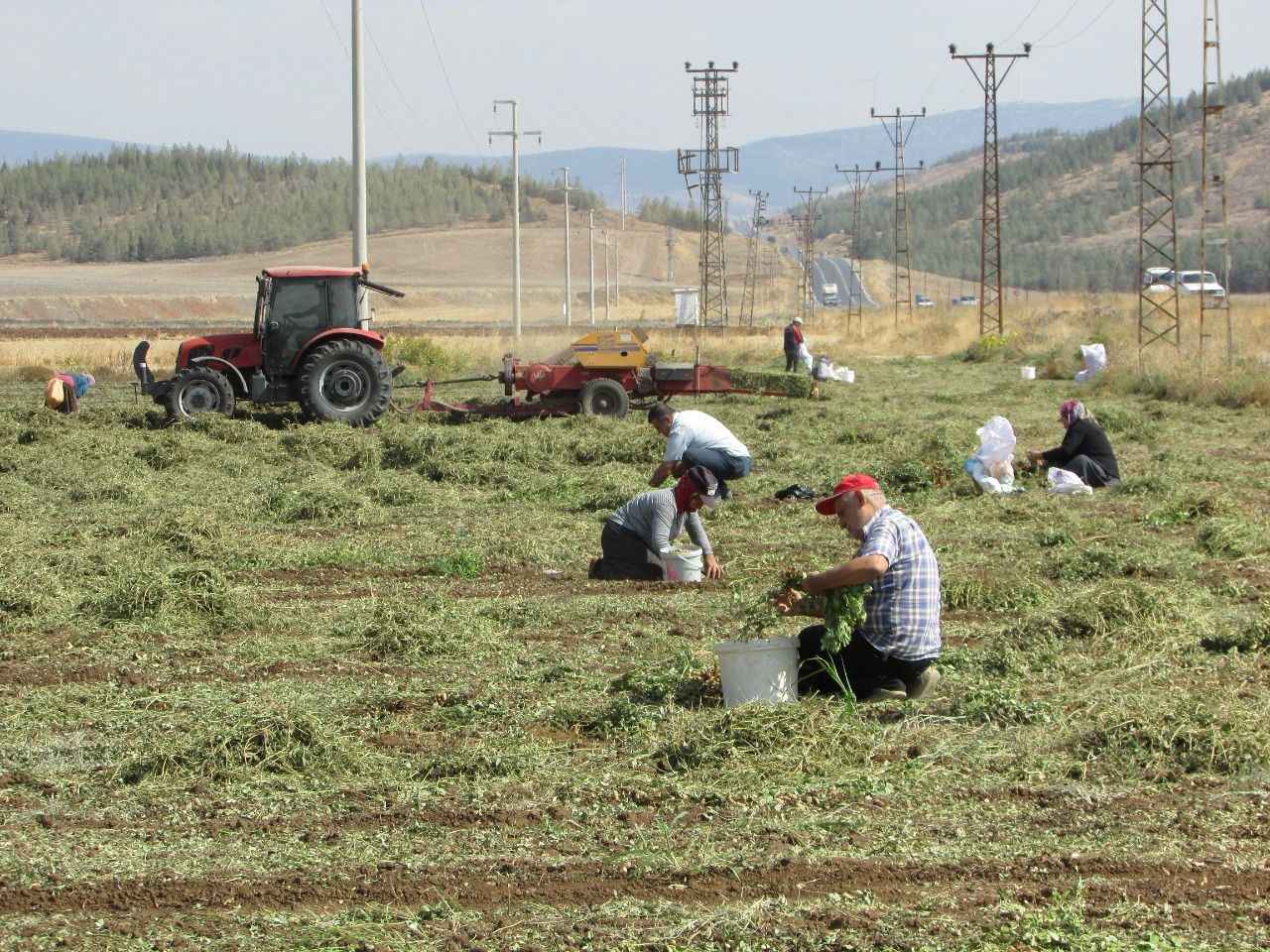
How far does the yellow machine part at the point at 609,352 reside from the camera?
73.3ft

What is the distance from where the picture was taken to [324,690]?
822 cm

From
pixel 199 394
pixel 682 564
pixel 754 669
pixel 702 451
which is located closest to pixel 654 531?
pixel 682 564

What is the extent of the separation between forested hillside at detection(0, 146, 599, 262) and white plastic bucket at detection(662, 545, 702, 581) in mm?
125027

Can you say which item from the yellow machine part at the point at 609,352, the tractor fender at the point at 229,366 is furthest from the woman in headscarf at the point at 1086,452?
the tractor fender at the point at 229,366

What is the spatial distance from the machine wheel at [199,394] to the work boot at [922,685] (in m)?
14.5

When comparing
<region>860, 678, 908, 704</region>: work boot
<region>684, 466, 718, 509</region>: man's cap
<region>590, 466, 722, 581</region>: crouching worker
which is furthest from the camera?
<region>590, 466, 722, 581</region>: crouching worker

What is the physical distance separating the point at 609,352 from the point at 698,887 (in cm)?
1718

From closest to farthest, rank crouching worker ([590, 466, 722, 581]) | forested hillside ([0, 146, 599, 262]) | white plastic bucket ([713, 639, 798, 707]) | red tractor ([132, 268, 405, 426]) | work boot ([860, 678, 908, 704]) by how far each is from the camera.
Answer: white plastic bucket ([713, 639, 798, 707]), work boot ([860, 678, 908, 704]), crouching worker ([590, 466, 722, 581]), red tractor ([132, 268, 405, 426]), forested hillside ([0, 146, 599, 262])

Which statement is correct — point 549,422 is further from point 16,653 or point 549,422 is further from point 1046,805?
point 1046,805

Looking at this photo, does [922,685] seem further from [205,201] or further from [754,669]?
[205,201]

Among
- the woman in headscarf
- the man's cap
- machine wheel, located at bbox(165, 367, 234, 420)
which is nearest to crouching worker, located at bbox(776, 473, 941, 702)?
the man's cap

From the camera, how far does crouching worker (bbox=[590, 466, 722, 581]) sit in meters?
11.1

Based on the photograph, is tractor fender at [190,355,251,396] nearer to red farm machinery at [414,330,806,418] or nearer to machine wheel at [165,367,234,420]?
machine wheel at [165,367,234,420]

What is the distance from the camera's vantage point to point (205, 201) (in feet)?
492
